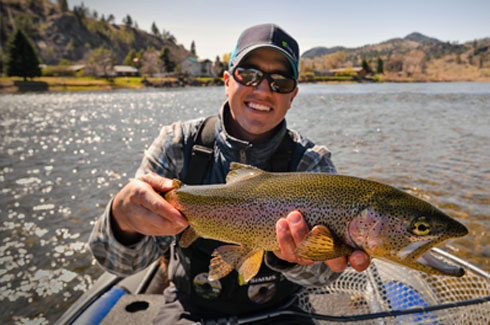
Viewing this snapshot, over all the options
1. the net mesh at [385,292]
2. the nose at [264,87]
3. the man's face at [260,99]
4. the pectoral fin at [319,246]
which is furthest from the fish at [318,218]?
the net mesh at [385,292]

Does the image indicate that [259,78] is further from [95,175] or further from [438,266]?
[95,175]

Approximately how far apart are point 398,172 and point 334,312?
9.19 meters

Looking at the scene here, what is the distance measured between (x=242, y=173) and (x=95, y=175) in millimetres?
11519

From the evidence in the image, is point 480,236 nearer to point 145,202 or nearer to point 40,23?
point 145,202

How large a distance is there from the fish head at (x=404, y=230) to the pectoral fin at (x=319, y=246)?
6.1 inches

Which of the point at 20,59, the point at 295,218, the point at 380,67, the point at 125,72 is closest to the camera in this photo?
the point at 295,218

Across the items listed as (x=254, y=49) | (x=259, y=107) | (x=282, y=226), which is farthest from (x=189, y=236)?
(x=254, y=49)

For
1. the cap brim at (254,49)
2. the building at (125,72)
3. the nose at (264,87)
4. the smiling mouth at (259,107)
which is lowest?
the smiling mouth at (259,107)

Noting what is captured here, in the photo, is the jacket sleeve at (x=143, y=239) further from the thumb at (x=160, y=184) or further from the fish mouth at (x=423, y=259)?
the fish mouth at (x=423, y=259)

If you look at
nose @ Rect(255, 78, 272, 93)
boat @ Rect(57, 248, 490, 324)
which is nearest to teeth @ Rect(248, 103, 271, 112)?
nose @ Rect(255, 78, 272, 93)

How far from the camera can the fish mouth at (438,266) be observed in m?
1.93

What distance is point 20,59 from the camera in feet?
243

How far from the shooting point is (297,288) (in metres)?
3.45

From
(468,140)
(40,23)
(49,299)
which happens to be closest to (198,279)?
(49,299)
